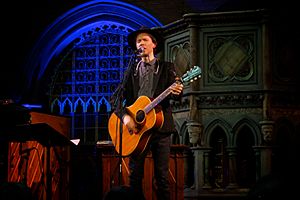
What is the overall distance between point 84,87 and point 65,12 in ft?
5.15

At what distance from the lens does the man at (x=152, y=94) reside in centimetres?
577

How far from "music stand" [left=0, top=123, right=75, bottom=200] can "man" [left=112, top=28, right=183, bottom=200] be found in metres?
0.75

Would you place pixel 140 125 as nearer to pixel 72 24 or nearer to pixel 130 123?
pixel 130 123

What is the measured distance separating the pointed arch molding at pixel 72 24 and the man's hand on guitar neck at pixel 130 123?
4711mm

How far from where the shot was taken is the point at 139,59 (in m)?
6.82

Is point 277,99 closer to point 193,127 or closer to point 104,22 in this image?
point 193,127

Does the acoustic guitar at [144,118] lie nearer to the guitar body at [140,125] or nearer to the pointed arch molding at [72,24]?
the guitar body at [140,125]

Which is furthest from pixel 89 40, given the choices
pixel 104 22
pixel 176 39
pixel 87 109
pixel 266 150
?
pixel 266 150

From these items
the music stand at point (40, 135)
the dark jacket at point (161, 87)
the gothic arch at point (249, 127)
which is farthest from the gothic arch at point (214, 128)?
the music stand at point (40, 135)

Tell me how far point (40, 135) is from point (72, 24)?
17.9 feet

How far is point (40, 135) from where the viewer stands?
19.4 ft

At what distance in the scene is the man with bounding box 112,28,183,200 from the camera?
227 inches

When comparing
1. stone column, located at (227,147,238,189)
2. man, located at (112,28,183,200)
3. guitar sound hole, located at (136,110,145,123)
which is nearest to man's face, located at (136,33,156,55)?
man, located at (112,28,183,200)

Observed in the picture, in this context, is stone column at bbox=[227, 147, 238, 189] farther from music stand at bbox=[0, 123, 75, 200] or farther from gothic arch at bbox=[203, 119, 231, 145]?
music stand at bbox=[0, 123, 75, 200]
